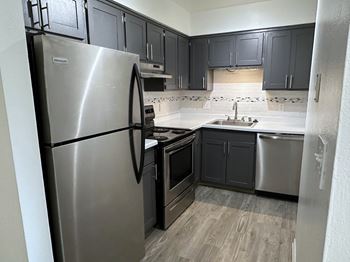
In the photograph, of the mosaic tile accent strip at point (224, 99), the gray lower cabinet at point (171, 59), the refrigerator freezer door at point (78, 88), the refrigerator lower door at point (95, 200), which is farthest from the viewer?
the mosaic tile accent strip at point (224, 99)

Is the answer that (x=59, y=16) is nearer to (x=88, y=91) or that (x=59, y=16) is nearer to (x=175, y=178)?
(x=88, y=91)

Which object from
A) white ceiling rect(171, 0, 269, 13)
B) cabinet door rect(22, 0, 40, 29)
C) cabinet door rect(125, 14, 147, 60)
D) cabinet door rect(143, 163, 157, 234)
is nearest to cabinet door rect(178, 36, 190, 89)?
white ceiling rect(171, 0, 269, 13)

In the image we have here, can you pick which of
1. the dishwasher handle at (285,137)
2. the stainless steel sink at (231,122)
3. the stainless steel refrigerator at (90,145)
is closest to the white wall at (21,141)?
the stainless steel refrigerator at (90,145)

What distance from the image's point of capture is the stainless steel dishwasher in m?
2.84

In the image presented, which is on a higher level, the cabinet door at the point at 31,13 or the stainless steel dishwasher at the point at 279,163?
the cabinet door at the point at 31,13

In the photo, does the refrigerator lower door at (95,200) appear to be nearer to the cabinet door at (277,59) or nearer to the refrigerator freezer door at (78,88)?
the refrigerator freezer door at (78,88)

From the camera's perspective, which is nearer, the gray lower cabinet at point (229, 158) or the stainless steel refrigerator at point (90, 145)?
the stainless steel refrigerator at point (90, 145)

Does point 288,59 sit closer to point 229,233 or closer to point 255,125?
point 255,125

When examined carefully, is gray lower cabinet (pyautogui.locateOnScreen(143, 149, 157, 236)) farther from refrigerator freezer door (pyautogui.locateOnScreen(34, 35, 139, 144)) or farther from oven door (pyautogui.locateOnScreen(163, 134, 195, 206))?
refrigerator freezer door (pyautogui.locateOnScreen(34, 35, 139, 144))

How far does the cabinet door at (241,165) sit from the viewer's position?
3.09m

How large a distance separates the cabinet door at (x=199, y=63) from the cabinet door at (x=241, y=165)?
1087 millimetres

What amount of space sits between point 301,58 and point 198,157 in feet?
6.14

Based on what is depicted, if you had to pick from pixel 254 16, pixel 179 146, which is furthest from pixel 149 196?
pixel 254 16

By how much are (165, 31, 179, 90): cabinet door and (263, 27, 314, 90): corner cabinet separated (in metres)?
1.22
